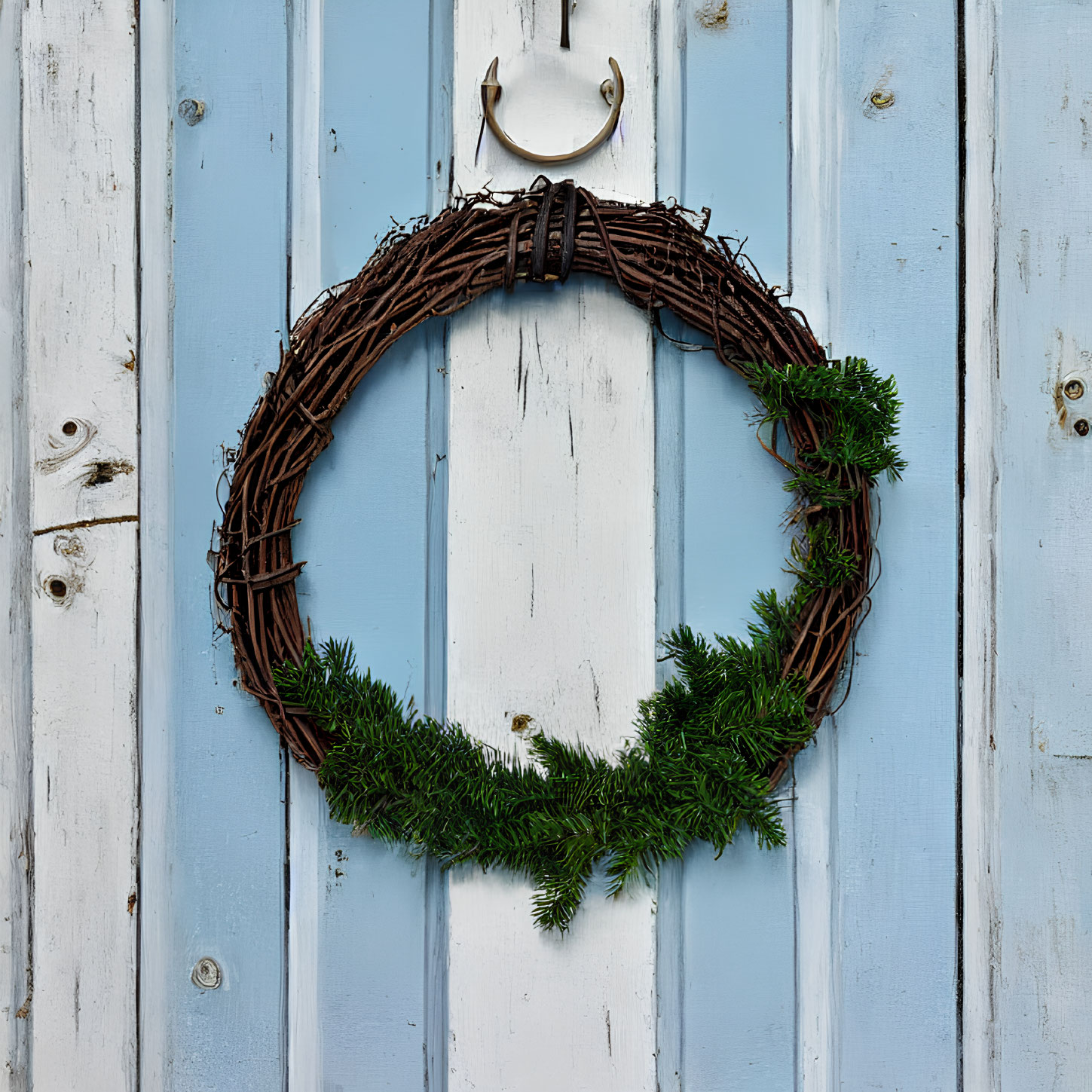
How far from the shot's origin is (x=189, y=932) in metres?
0.79

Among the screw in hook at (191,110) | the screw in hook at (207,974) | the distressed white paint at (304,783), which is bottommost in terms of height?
the screw in hook at (207,974)

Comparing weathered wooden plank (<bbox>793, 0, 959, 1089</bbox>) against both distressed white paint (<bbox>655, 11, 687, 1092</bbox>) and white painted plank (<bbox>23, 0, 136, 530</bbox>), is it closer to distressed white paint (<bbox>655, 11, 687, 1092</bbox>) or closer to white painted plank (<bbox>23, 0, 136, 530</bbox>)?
distressed white paint (<bbox>655, 11, 687, 1092</bbox>)

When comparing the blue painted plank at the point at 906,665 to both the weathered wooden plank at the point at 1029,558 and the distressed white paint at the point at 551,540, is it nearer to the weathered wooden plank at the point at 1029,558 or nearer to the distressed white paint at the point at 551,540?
the weathered wooden plank at the point at 1029,558

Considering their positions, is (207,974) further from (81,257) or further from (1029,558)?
(1029,558)

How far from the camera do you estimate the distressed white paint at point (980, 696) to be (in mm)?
781

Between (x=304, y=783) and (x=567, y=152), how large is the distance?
65cm

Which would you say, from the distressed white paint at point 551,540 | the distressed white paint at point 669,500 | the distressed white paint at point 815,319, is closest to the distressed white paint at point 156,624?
the distressed white paint at point 551,540

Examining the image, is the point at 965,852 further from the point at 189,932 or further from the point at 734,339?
the point at 189,932

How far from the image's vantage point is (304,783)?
0.78m

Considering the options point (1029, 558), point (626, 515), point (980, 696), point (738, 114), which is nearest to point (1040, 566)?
point (1029, 558)

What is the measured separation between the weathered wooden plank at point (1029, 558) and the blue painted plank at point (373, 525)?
0.53 meters

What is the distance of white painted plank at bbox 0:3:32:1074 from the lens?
80cm

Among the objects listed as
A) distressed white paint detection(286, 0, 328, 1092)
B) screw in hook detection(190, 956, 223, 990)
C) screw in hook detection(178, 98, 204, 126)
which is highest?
screw in hook detection(178, 98, 204, 126)

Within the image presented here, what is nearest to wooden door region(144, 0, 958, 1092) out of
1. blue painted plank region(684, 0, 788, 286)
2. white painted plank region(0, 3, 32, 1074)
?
blue painted plank region(684, 0, 788, 286)
